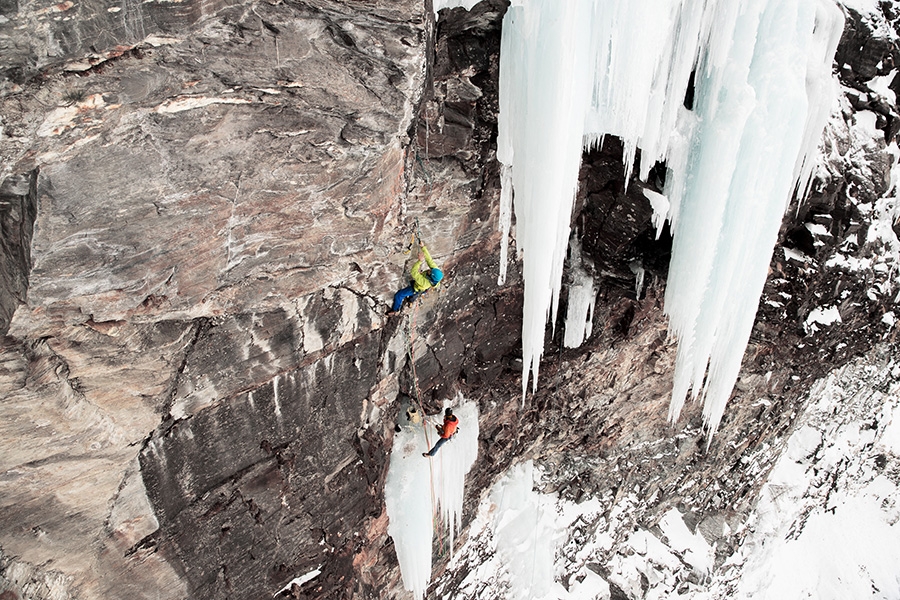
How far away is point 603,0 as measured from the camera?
4551 mm

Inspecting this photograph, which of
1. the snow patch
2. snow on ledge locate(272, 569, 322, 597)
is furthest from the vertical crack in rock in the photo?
the snow patch

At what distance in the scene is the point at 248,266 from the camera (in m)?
4.20

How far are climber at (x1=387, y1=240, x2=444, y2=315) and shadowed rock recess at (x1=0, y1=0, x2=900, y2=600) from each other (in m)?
0.19

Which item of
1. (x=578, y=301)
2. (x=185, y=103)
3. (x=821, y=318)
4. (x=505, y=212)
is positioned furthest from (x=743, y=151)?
(x=185, y=103)

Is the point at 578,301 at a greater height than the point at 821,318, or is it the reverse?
the point at 578,301

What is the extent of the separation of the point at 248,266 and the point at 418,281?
68.8 inches

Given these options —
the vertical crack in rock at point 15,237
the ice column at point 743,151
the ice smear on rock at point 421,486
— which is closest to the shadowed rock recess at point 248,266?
the vertical crack in rock at point 15,237

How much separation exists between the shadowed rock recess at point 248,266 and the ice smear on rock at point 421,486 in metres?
0.29

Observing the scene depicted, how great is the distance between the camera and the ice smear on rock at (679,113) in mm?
4621

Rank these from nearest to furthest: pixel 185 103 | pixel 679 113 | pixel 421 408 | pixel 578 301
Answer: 1. pixel 185 103
2. pixel 679 113
3. pixel 421 408
4. pixel 578 301

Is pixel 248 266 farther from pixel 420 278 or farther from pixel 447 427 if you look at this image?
pixel 447 427

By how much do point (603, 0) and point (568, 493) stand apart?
812cm

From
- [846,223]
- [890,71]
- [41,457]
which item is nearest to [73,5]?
[41,457]

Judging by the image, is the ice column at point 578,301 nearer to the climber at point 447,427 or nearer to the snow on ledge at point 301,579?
the climber at point 447,427
